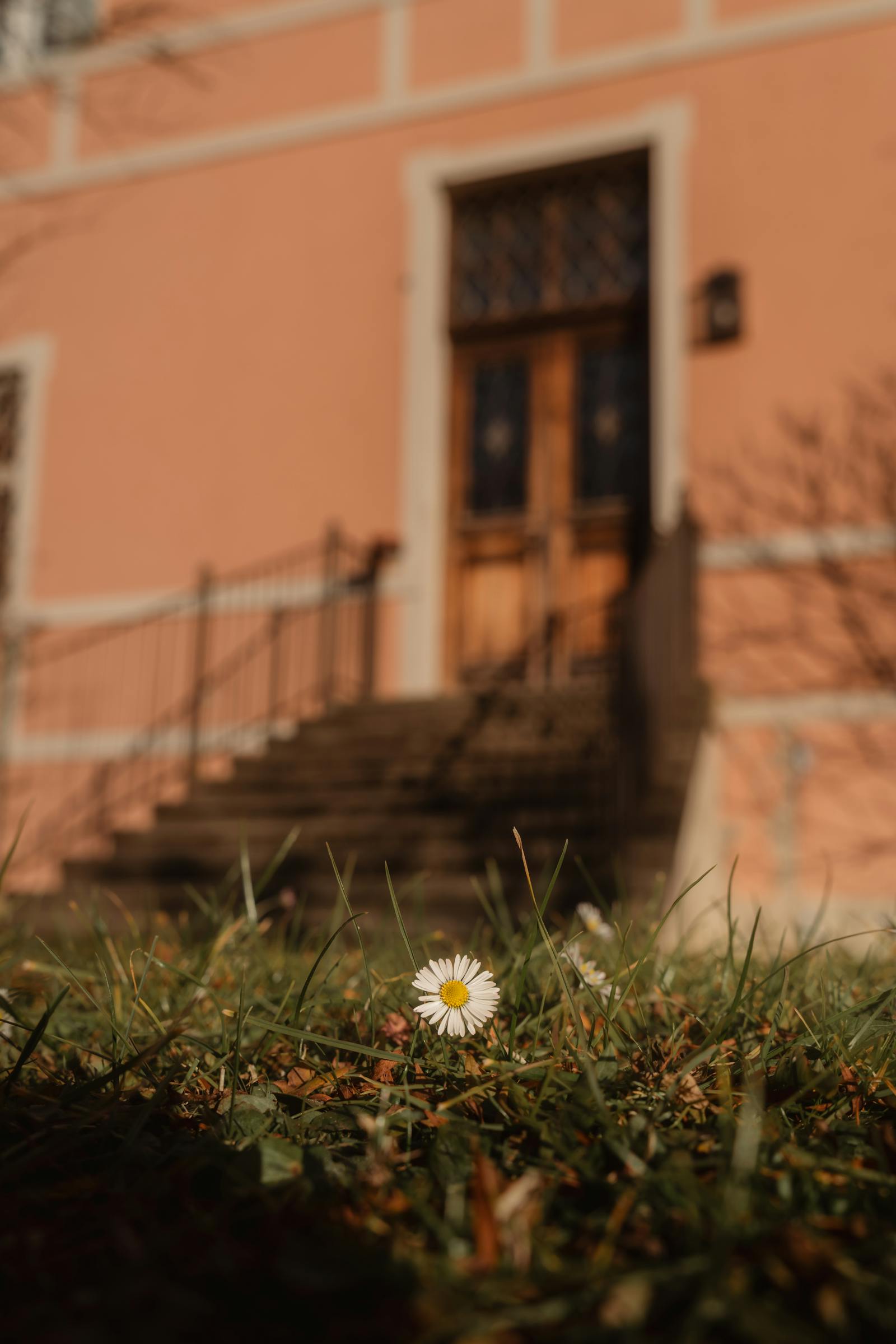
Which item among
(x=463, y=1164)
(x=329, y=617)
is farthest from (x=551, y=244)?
(x=463, y=1164)

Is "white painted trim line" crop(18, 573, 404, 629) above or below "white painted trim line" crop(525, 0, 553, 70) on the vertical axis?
below

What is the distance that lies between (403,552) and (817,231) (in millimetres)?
3373

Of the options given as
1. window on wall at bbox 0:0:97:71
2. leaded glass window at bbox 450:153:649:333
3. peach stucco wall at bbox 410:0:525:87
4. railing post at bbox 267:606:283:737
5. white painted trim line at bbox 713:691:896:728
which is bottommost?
white painted trim line at bbox 713:691:896:728

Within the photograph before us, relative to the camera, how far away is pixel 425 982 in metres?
1.51

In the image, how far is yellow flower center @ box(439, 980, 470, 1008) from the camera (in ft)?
4.94

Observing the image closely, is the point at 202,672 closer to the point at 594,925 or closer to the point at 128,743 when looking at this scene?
the point at 128,743

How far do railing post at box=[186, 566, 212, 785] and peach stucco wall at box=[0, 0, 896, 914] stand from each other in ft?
1.26

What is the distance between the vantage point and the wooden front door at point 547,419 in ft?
25.8

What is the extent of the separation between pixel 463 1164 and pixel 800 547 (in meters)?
6.25

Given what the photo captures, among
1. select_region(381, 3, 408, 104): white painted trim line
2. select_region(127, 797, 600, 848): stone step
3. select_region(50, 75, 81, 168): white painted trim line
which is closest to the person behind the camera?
select_region(127, 797, 600, 848): stone step

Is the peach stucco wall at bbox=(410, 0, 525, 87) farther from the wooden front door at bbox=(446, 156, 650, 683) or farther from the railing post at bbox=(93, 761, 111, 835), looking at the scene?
the railing post at bbox=(93, 761, 111, 835)

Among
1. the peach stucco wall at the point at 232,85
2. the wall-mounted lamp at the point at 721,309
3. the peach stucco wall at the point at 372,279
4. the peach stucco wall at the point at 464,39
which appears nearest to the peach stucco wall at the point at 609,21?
the peach stucco wall at the point at 372,279

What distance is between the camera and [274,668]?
8.22 meters

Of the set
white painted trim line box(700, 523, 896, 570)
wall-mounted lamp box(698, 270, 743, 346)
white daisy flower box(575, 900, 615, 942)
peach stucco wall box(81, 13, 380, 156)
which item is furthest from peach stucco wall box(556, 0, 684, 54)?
white daisy flower box(575, 900, 615, 942)
